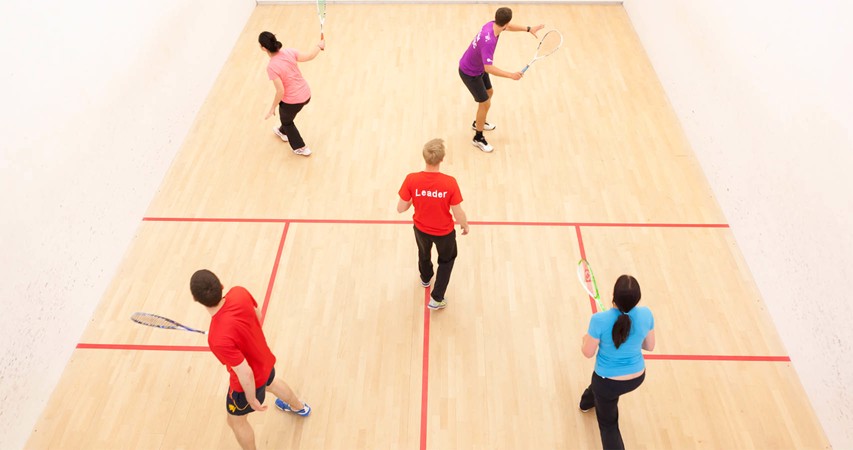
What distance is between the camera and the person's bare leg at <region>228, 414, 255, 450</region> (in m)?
2.71

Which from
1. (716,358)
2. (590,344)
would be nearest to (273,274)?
(590,344)

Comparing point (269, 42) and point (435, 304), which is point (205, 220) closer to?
point (269, 42)

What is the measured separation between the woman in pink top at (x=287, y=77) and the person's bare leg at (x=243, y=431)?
2095 mm

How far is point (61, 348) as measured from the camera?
336 cm

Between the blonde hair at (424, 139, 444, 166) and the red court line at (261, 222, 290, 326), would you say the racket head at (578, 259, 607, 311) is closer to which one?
the blonde hair at (424, 139, 444, 166)

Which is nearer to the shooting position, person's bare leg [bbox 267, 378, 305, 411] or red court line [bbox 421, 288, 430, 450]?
person's bare leg [bbox 267, 378, 305, 411]

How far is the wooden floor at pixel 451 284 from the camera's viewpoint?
3.12 m

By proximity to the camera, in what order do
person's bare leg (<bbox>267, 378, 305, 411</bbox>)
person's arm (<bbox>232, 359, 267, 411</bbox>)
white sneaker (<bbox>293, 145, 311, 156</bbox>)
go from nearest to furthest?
person's arm (<bbox>232, 359, 267, 411</bbox>), person's bare leg (<bbox>267, 378, 305, 411</bbox>), white sneaker (<bbox>293, 145, 311, 156</bbox>)

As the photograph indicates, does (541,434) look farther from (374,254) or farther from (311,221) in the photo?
(311,221)

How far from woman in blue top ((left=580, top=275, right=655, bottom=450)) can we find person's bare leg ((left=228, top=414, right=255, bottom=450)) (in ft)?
4.93

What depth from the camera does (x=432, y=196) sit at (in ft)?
9.66

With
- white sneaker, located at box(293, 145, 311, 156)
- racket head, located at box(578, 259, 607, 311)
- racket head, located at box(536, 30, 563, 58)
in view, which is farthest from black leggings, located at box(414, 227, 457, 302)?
racket head, located at box(536, 30, 563, 58)

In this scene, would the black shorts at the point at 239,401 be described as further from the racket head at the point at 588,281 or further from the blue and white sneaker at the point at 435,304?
the racket head at the point at 588,281

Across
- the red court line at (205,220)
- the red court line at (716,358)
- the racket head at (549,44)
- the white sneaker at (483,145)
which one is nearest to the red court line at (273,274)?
the red court line at (205,220)
